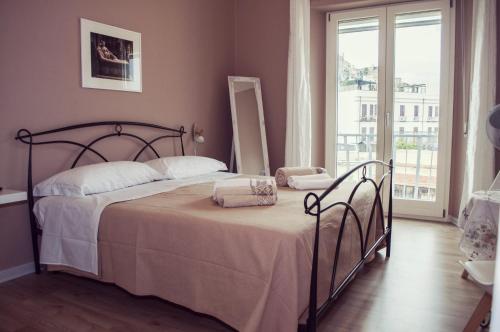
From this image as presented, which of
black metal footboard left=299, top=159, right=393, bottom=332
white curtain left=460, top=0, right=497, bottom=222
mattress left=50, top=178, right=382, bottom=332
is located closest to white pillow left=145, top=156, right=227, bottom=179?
mattress left=50, top=178, right=382, bottom=332

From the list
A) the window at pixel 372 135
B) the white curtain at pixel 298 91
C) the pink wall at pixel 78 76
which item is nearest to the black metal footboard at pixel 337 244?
the white curtain at pixel 298 91

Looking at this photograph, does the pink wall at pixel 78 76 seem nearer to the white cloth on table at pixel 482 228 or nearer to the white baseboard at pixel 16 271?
the white baseboard at pixel 16 271

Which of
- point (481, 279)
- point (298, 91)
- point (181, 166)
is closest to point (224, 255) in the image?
point (481, 279)

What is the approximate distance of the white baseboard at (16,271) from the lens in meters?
Answer: 2.52

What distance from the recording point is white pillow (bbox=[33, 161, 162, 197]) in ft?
7.91

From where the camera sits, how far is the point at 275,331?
1590mm

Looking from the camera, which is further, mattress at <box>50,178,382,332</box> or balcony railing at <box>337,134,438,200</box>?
balcony railing at <box>337,134,438,200</box>

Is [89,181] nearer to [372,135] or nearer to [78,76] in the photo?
[78,76]

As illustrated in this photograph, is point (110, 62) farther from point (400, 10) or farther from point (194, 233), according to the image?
point (400, 10)

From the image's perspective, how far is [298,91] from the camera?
4.19 meters

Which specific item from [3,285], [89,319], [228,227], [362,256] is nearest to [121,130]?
[3,285]

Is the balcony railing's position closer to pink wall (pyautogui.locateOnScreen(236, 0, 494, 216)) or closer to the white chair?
pink wall (pyautogui.locateOnScreen(236, 0, 494, 216))

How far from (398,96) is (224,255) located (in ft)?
10.4

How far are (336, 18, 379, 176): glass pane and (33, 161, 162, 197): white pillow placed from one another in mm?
2607
